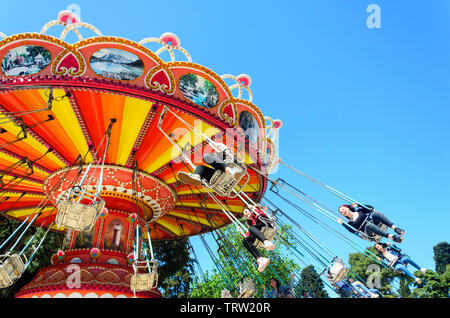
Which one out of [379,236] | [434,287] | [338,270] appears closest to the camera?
[338,270]

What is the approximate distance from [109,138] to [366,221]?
18.9ft

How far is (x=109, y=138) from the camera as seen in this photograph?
24.0 ft

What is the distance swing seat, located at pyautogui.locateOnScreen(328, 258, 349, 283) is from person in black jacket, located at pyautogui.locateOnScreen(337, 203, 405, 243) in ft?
2.96

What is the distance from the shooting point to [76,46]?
633 cm

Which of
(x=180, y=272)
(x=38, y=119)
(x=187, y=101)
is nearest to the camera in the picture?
(x=187, y=101)

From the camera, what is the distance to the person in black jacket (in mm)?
6705

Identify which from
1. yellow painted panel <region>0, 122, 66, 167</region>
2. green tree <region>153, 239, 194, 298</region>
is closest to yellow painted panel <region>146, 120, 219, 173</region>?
yellow painted panel <region>0, 122, 66, 167</region>

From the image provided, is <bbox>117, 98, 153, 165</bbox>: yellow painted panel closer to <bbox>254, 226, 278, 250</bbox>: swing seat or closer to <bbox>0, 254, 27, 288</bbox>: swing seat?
<bbox>0, 254, 27, 288</bbox>: swing seat

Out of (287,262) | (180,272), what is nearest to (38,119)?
(180,272)

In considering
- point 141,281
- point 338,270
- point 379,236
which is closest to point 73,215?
point 141,281

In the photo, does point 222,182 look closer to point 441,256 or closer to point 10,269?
point 10,269
